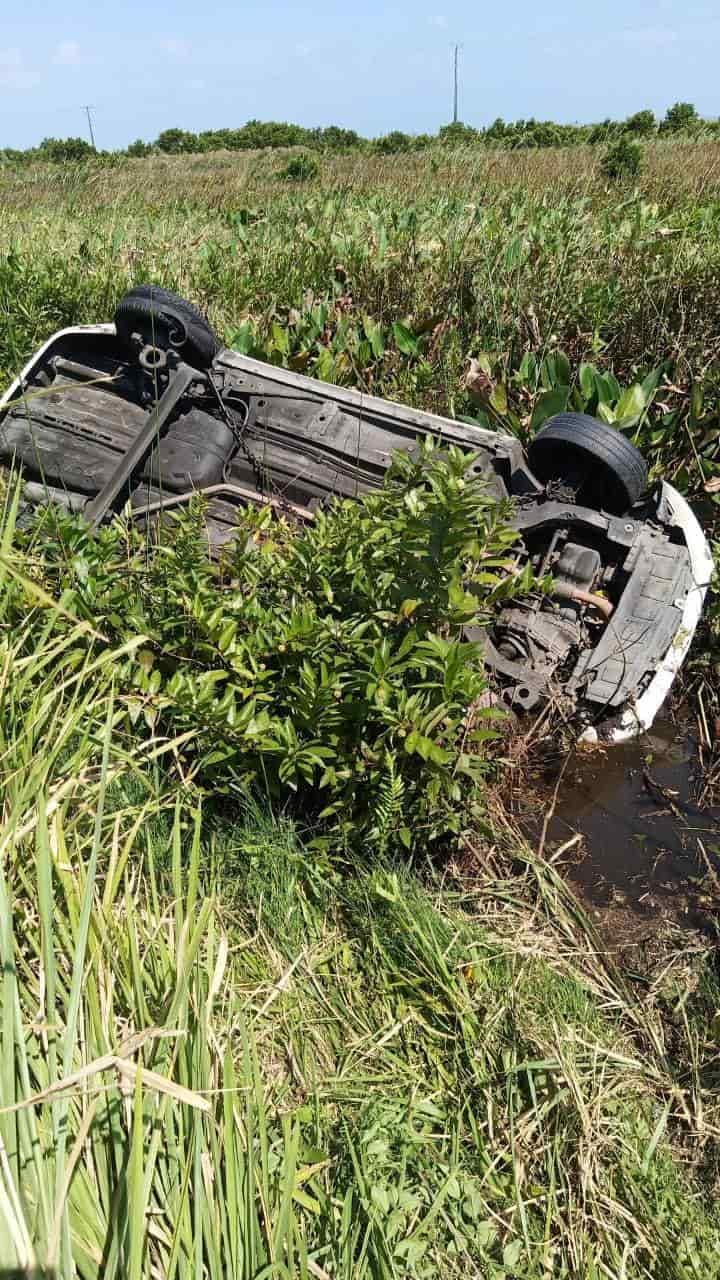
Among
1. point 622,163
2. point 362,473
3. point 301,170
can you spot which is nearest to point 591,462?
point 362,473

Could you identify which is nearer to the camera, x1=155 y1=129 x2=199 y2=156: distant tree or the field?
the field

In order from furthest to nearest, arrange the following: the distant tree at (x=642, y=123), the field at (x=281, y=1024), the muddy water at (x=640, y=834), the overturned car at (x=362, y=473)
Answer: the distant tree at (x=642, y=123)
the overturned car at (x=362, y=473)
the muddy water at (x=640, y=834)
the field at (x=281, y=1024)

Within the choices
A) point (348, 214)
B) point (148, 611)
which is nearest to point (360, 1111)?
point (148, 611)

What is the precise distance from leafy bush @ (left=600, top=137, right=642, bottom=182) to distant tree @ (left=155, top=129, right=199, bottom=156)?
26.4 m

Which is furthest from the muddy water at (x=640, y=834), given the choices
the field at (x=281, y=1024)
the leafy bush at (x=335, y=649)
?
the leafy bush at (x=335, y=649)

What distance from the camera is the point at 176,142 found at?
33.9 m

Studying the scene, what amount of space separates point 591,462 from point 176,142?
3669 cm

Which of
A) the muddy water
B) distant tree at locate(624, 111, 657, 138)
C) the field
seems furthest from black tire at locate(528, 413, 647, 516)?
distant tree at locate(624, 111, 657, 138)

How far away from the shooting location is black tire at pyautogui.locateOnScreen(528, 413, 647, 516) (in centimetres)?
392

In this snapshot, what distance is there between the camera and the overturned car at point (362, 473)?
362 centimetres

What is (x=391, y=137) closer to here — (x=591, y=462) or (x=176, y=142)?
(x=176, y=142)

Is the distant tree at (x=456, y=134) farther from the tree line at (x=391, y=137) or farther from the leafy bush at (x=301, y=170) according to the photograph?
the leafy bush at (x=301, y=170)

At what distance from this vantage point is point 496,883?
2988 millimetres

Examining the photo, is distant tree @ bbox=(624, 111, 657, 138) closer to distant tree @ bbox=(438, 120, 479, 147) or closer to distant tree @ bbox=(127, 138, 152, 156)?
distant tree @ bbox=(438, 120, 479, 147)
